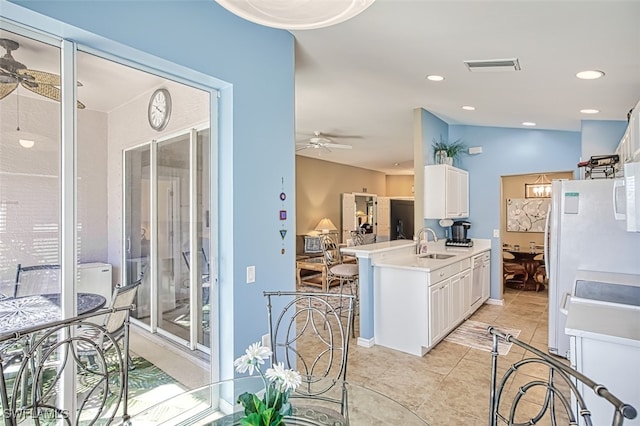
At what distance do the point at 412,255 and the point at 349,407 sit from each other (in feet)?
9.98

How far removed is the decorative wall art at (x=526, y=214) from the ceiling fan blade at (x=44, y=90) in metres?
8.18

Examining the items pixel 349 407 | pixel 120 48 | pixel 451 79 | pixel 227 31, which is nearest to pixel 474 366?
pixel 349 407

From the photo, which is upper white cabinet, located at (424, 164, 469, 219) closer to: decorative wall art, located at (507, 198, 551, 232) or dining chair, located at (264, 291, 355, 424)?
dining chair, located at (264, 291, 355, 424)

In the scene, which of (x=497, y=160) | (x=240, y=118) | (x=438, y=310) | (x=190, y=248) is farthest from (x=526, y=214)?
(x=190, y=248)

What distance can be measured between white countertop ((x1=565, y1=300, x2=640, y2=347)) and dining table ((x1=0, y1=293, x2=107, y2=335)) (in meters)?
2.61

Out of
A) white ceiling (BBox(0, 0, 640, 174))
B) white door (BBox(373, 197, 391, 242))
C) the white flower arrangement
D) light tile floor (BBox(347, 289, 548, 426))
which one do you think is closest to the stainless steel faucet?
light tile floor (BBox(347, 289, 548, 426))

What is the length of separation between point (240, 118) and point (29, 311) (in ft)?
5.40

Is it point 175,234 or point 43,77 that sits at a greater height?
point 43,77

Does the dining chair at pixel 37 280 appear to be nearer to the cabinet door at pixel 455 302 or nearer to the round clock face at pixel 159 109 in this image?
the round clock face at pixel 159 109

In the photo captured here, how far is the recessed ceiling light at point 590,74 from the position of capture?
104 inches

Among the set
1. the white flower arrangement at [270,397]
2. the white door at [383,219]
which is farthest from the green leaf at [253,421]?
the white door at [383,219]

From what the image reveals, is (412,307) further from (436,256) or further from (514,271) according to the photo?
(514,271)

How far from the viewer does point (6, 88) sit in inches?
66.6

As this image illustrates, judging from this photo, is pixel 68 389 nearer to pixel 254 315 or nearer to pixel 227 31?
pixel 254 315
